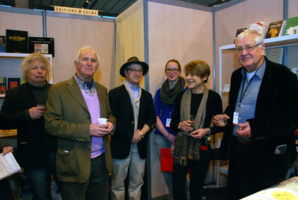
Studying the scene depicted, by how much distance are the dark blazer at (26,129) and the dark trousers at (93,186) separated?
14.7 inches

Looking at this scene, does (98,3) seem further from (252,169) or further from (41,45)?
→ (252,169)

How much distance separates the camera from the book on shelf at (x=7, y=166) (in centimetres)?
164

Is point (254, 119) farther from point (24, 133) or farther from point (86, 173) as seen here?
point (24, 133)

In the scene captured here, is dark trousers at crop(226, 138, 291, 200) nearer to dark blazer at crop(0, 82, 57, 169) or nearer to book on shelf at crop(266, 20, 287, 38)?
book on shelf at crop(266, 20, 287, 38)

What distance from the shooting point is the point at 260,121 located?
1.56 metres

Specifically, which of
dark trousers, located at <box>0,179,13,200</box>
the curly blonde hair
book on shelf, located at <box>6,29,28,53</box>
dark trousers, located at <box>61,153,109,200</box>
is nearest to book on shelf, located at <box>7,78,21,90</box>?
book on shelf, located at <box>6,29,28,53</box>

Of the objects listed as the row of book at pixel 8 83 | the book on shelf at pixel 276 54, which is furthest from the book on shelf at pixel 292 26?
the row of book at pixel 8 83

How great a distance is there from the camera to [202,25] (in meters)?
3.29

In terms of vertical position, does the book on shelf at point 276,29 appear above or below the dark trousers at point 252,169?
above

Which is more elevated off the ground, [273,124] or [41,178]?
[273,124]

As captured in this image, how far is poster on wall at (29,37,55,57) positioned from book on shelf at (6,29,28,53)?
0.24 feet

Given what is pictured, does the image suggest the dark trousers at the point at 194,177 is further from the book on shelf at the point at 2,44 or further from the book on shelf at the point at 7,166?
the book on shelf at the point at 2,44

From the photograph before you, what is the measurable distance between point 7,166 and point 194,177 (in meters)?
1.66

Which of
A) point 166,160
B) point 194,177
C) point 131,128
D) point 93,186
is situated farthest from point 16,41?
point 194,177
